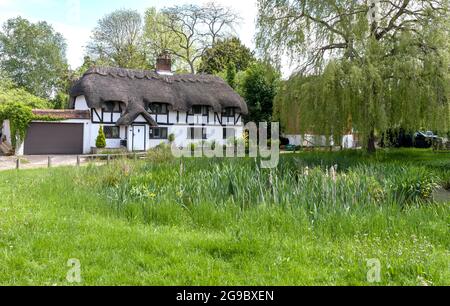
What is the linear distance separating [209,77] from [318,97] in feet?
64.7

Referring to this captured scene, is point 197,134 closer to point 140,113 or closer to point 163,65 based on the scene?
point 140,113

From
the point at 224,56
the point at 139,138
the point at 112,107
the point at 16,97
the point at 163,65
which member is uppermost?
the point at 224,56

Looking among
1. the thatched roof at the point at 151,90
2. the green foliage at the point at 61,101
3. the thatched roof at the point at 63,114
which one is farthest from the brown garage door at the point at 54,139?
the green foliage at the point at 61,101

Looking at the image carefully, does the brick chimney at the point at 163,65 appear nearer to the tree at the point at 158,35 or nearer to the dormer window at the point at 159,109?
→ the dormer window at the point at 159,109

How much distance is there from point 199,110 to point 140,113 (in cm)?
534

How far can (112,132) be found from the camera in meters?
27.6

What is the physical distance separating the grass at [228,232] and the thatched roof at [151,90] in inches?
795

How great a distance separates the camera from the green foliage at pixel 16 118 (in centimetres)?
2469

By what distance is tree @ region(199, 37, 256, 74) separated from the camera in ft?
129

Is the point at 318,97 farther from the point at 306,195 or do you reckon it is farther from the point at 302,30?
the point at 306,195

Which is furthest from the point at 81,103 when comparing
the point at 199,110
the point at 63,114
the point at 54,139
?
the point at 199,110

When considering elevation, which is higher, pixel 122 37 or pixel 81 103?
pixel 122 37

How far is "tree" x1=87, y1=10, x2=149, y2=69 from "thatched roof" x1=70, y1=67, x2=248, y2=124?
8.94 meters

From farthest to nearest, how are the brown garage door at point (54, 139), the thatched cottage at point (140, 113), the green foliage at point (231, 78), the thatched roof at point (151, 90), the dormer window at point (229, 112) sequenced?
1. the green foliage at point (231, 78)
2. the dormer window at point (229, 112)
3. the thatched roof at point (151, 90)
4. the thatched cottage at point (140, 113)
5. the brown garage door at point (54, 139)
